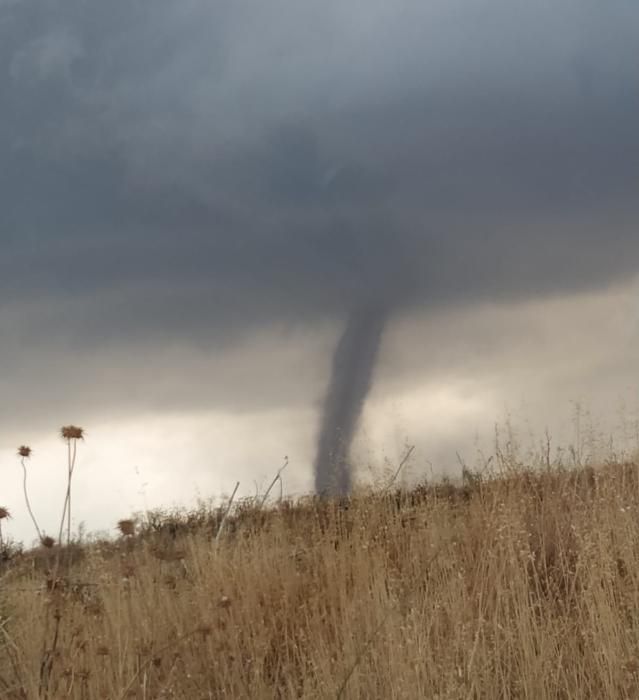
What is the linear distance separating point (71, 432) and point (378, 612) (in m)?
3.28

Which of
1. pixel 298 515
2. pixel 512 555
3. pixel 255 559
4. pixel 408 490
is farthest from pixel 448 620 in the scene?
pixel 298 515

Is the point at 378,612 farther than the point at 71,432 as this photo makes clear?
Yes

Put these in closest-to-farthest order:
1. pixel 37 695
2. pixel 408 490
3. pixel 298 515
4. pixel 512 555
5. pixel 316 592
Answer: pixel 37 695
pixel 512 555
pixel 316 592
pixel 408 490
pixel 298 515

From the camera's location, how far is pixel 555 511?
9.85 m

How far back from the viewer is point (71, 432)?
5293 mm

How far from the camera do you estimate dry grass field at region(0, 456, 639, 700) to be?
6.47 meters

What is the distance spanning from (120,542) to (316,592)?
7.88m

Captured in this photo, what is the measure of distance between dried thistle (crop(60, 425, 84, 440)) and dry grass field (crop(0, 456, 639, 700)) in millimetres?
913

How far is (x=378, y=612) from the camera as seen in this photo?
7.66 m

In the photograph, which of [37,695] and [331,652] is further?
[331,652]

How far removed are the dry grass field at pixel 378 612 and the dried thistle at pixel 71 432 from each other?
3.00 feet

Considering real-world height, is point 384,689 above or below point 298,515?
below

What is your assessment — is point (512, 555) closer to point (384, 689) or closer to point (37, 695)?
point (384, 689)

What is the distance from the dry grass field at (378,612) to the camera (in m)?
6.47
